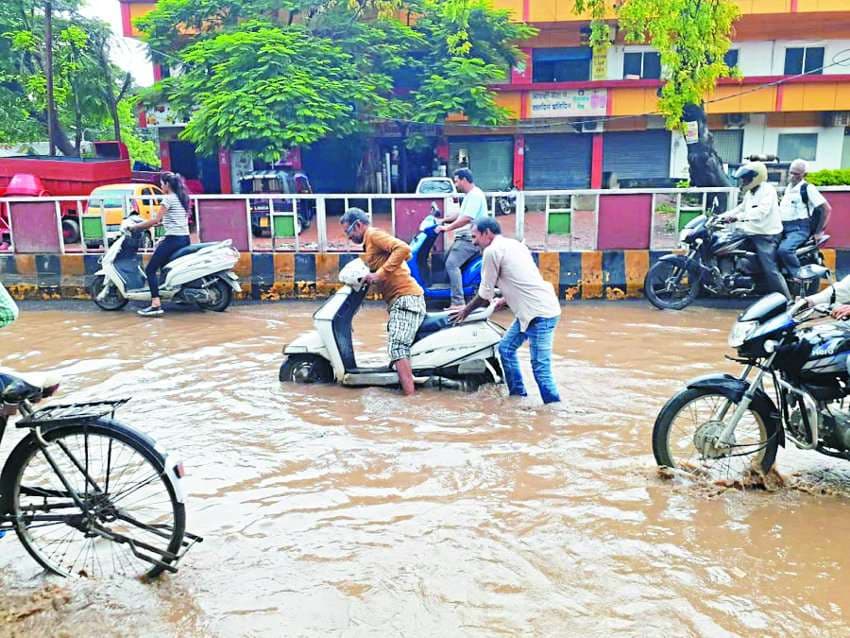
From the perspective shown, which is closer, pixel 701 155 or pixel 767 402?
pixel 767 402

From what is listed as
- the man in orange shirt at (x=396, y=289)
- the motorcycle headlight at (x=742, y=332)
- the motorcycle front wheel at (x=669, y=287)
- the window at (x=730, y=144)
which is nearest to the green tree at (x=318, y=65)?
the window at (x=730, y=144)

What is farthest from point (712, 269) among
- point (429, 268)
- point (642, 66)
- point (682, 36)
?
point (642, 66)

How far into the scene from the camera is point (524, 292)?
5547mm

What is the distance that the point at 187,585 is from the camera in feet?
11.0

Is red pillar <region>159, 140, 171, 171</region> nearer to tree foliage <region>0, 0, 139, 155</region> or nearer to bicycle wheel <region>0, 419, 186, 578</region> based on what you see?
tree foliage <region>0, 0, 139, 155</region>

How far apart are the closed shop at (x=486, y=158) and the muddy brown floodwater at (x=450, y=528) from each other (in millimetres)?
19773

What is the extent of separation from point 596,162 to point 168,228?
18.9 metres

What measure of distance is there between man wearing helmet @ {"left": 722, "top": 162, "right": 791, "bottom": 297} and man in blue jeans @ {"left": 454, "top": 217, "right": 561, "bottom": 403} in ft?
13.7

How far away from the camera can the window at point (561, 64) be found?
2514 cm

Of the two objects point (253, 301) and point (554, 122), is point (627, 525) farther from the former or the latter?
point (554, 122)

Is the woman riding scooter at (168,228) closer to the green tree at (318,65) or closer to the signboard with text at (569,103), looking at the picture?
the green tree at (318,65)

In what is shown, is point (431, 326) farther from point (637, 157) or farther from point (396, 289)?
point (637, 157)

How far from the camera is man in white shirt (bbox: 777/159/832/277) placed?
885 centimetres

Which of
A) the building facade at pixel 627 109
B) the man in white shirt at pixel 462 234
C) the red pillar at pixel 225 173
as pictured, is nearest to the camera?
the man in white shirt at pixel 462 234
